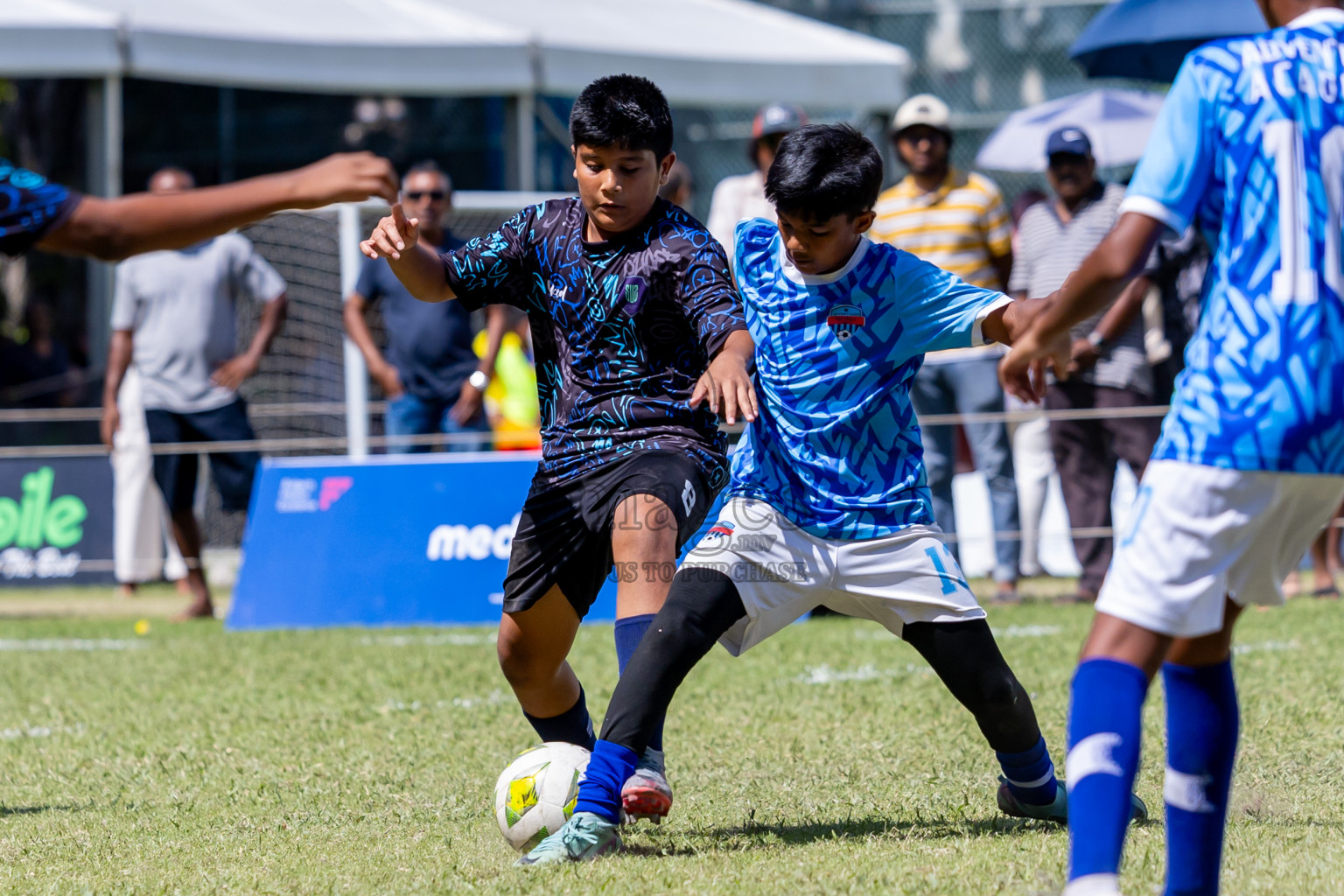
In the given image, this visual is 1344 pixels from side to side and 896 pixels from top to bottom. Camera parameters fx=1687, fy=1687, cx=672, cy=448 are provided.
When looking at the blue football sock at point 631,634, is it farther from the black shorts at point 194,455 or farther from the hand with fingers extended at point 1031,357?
the black shorts at point 194,455

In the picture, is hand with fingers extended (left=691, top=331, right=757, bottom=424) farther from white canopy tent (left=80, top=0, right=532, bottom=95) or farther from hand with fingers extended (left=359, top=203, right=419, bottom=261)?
white canopy tent (left=80, top=0, right=532, bottom=95)

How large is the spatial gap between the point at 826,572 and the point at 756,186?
5.19m

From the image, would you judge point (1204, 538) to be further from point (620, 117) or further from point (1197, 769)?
point (620, 117)

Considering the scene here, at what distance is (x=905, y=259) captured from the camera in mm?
4086

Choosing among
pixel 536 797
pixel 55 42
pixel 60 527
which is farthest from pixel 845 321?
pixel 55 42

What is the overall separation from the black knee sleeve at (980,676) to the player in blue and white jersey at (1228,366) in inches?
40.6

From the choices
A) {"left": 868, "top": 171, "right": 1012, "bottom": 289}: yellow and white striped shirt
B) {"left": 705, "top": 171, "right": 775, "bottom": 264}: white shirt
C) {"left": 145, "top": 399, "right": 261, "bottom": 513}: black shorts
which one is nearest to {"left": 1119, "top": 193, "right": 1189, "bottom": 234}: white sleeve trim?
{"left": 705, "top": 171, "right": 775, "bottom": 264}: white shirt

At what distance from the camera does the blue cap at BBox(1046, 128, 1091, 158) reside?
8.70 metres

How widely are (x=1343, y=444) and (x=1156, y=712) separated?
3.08 metres

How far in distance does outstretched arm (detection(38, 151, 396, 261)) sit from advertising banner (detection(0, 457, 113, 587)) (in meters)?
8.28

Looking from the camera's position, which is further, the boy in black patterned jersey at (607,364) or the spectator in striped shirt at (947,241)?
the spectator in striped shirt at (947,241)

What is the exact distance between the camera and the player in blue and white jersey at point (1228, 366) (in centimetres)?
270

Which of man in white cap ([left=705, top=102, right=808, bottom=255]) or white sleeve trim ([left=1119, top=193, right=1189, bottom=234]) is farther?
man in white cap ([left=705, top=102, right=808, bottom=255])

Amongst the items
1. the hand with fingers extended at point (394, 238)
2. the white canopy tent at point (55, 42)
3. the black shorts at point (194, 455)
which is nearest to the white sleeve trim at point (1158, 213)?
the hand with fingers extended at point (394, 238)
